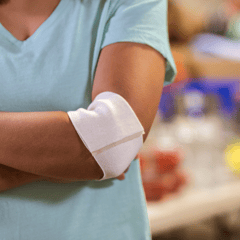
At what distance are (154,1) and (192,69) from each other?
3.40 feet

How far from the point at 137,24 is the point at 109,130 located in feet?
0.64

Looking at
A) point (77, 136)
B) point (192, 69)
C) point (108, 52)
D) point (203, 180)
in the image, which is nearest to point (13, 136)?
point (77, 136)

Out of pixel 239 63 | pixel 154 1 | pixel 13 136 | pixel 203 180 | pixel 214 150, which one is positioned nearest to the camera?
pixel 13 136

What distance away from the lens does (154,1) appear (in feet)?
1.82

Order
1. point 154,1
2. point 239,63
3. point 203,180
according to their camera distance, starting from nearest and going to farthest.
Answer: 1. point 154,1
2. point 203,180
3. point 239,63

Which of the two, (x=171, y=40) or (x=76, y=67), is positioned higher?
(x=76, y=67)

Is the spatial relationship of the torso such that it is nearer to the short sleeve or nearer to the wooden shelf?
the short sleeve

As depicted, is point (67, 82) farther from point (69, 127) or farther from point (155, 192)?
point (155, 192)

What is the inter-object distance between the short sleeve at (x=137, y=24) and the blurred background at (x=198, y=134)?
781mm

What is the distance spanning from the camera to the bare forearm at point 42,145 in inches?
17.9

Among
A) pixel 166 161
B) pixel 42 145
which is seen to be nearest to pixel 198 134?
pixel 166 161

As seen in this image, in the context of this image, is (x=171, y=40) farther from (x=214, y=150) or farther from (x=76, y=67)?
(x=76, y=67)

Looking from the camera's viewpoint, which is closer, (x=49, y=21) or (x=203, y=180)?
(x=49, y=21)

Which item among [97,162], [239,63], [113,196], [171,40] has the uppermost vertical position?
[97,162]
